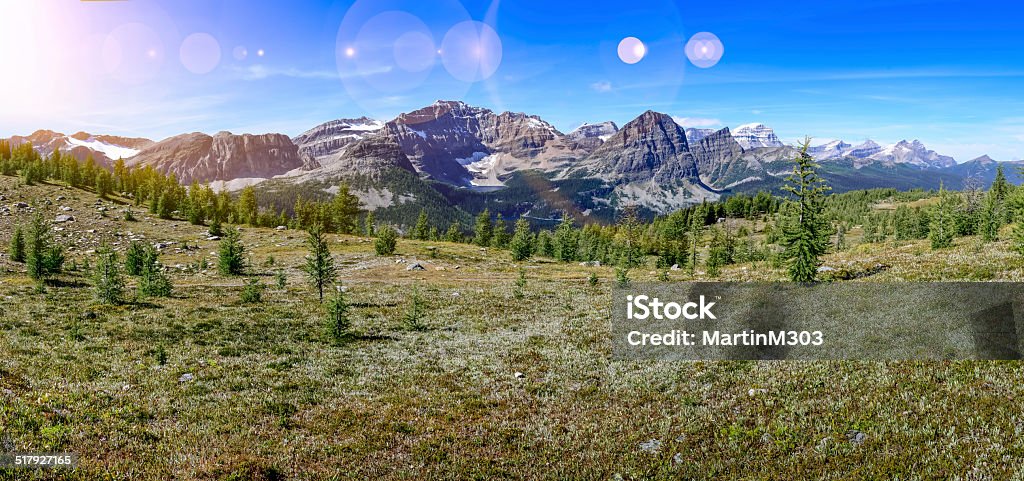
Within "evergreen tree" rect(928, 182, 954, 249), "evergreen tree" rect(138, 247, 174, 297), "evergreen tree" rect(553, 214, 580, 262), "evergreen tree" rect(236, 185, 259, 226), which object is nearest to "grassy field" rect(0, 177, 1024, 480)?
"evergreen tree" rect(138, 247, 174, 297)

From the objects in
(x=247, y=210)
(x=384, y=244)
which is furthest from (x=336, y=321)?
(x=247, y=210)

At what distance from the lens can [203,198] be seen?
120 meters

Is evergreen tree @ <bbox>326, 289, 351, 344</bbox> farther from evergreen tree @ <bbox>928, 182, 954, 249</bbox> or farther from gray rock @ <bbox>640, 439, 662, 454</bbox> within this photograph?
evergreen tree @ <bbox>928, 182, 954, 249</bbox>

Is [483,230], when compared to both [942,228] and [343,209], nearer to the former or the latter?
[343,209]

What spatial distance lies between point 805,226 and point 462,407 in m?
27.9

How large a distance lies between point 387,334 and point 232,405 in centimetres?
1457

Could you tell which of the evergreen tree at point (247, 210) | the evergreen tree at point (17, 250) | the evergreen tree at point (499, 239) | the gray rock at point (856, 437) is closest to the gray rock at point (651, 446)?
the gray rock at point (856, 437)

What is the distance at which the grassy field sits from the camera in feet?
36.3

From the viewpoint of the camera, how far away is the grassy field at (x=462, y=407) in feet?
36.3

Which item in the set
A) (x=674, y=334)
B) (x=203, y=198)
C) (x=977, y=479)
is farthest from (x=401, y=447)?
(x=203, y=198)

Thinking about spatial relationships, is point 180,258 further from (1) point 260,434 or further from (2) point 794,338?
(2) point 794,338

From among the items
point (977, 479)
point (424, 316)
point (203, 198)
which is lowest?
point (424, 316)

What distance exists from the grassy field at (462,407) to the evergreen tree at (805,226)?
776 centimetres

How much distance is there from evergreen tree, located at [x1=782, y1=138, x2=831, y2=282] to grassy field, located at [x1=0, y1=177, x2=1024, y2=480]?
25.5ft
